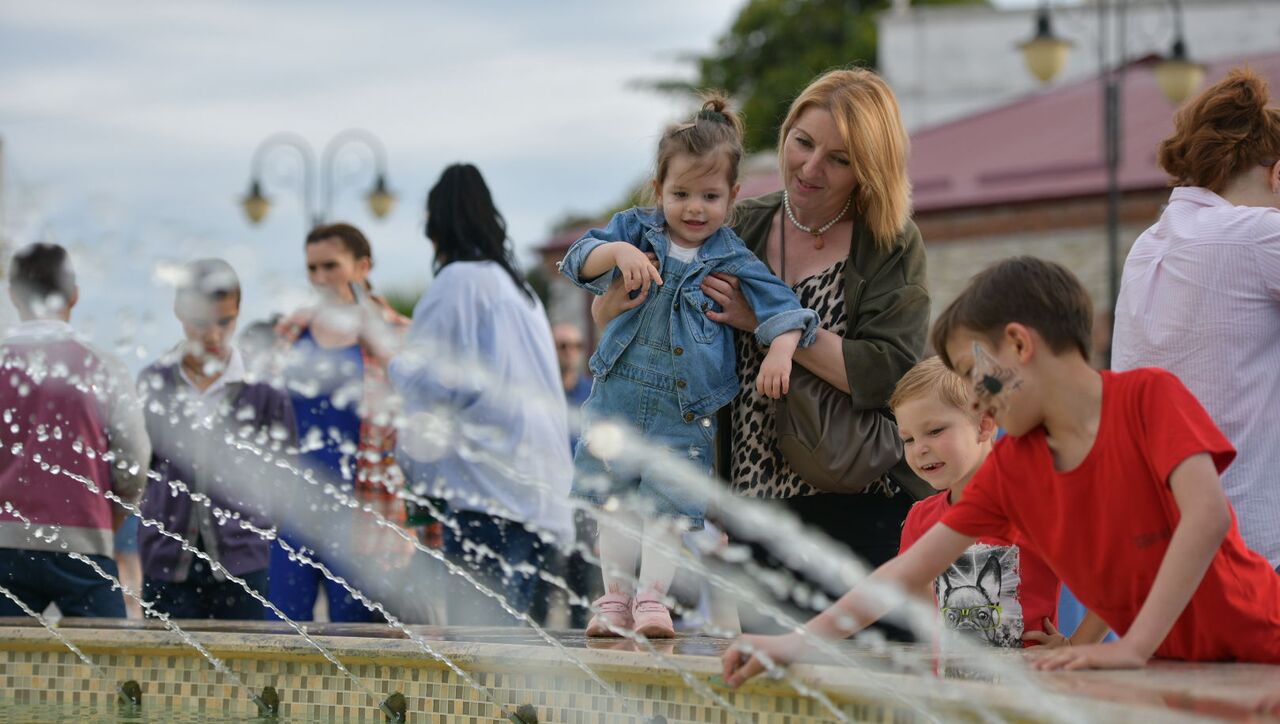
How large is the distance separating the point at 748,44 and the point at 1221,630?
45.0 m

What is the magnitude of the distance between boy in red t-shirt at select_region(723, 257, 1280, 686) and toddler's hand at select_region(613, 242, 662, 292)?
1.10m

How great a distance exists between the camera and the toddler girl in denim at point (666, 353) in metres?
4.22

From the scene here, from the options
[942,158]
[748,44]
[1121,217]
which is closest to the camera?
[1121,217]

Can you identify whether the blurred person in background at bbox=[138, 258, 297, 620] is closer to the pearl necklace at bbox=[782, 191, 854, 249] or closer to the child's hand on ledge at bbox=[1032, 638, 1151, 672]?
the pearl necklace at bbox=[782, 191, 854, 249]

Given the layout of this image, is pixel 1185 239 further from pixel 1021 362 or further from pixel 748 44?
pixel 748 44

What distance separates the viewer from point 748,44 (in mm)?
47000

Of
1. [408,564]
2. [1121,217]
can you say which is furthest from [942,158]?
[408,564]

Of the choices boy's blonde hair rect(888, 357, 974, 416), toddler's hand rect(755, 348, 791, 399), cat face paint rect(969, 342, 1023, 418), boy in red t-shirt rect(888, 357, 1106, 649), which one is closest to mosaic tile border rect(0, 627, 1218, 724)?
cat face paint rect(969, 342, 1023, 418)

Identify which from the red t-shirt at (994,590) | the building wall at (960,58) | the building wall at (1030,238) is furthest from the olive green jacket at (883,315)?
the building wall at (960,58)

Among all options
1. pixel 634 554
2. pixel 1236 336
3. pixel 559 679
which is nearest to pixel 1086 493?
pixel 1236 336

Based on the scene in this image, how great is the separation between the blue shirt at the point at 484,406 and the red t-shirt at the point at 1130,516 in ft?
8.12

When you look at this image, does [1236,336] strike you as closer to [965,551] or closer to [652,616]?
[965,551]

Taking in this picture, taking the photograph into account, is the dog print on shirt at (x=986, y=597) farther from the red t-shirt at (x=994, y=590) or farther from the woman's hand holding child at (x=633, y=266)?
the woman's hand holding child at (x=633, y=266)

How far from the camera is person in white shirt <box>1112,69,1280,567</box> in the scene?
3.65m
